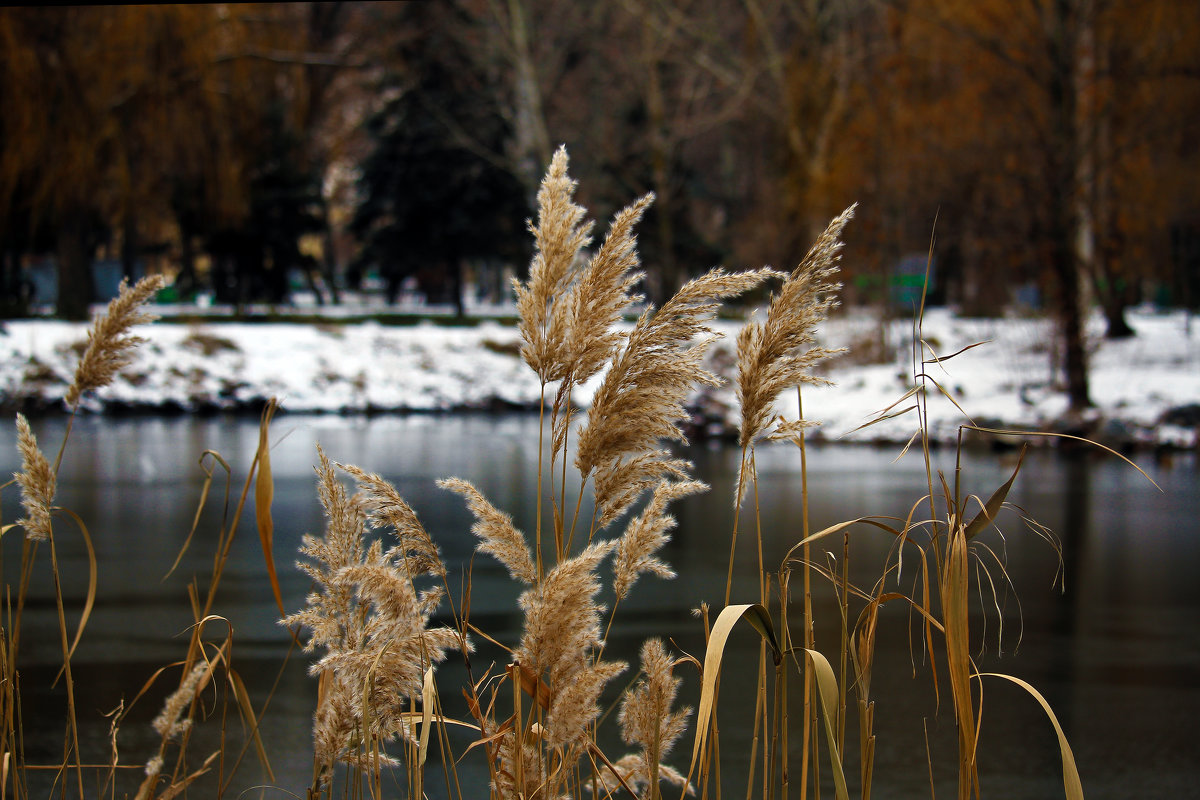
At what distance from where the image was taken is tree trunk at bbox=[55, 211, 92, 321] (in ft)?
59.8

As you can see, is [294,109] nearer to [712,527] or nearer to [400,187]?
[400,187]

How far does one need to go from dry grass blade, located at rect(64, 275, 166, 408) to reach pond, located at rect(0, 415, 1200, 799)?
227 mm

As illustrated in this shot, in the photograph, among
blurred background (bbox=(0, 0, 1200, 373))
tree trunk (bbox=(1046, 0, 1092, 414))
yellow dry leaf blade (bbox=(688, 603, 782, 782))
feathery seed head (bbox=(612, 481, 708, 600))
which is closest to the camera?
yellow dry leaf blade (bbox=(688, 603, 782, 782))

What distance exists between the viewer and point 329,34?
2734cm

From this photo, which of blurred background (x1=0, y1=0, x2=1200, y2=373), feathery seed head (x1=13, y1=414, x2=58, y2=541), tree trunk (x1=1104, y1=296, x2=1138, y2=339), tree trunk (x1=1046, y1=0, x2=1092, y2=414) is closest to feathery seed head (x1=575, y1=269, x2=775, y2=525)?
feathery seed head (x1=13, y1=414, x2=58, y2=541)

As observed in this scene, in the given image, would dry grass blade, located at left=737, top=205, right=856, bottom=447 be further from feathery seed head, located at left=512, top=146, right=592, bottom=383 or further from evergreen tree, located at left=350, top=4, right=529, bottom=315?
evergreen tree, located at left=350, top=4, right=529, bottom=315

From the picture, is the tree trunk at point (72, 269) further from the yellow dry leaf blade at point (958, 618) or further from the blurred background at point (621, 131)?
the yellow dry leaf blade at point (958, 618)

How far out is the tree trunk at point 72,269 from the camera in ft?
59.8

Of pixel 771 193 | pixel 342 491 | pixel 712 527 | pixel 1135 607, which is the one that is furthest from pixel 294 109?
pixel 342 491

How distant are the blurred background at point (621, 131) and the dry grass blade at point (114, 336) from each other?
40.1 feet

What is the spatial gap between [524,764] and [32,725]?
269cm

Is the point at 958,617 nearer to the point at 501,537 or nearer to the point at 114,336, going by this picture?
the point at 501,537

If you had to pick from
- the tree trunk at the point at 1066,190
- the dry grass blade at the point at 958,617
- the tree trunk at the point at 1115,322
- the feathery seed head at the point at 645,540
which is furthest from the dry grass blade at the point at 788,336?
the tree trunk at the point at 1115,322

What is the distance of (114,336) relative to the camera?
75.2 inches
